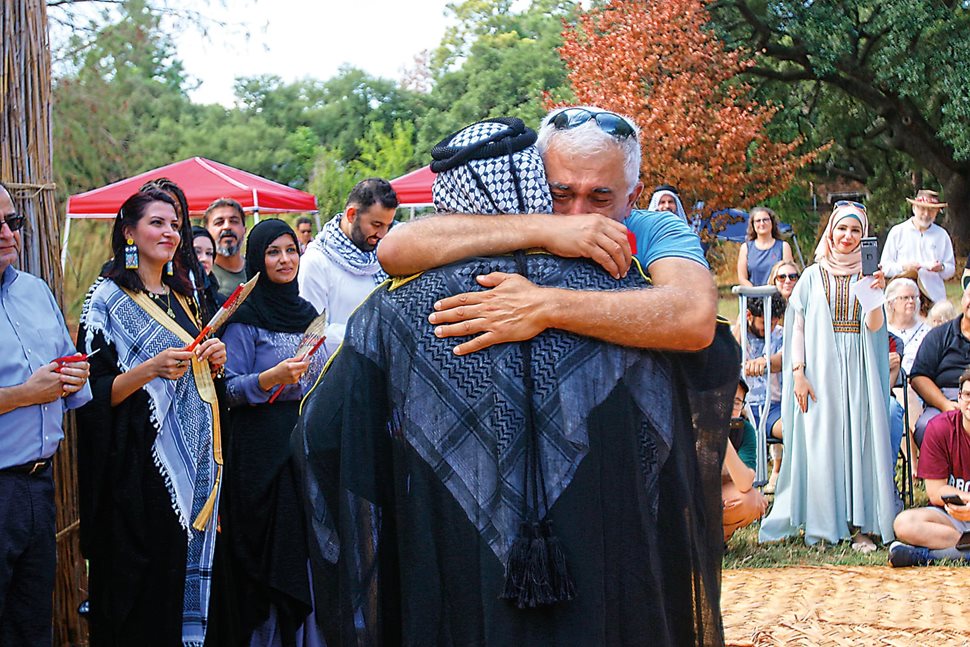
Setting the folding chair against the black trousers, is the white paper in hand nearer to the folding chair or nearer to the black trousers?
the folding chair

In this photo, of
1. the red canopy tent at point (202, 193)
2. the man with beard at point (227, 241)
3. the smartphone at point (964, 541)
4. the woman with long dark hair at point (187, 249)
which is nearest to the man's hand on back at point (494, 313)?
the woman with long dark hair at point (187, 249)

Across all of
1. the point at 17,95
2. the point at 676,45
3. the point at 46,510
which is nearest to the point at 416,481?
the point at 46,510

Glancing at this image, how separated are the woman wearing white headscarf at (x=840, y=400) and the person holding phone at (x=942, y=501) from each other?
0.44m

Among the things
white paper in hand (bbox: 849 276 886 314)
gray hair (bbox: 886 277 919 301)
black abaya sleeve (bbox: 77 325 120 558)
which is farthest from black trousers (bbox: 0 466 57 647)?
gray hair (bbox: 886 277 919 301)

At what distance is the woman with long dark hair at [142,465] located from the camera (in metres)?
4.23

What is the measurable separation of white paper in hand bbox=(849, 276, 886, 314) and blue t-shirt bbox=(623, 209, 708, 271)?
5.11 meters

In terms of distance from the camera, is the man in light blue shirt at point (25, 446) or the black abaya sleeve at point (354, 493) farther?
the man in light blue shirt at point (25, 446)

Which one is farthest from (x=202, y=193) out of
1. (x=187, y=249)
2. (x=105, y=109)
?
(x=105, y=109)

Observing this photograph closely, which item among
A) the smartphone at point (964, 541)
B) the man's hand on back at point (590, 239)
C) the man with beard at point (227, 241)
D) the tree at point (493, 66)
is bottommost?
the smartphone at point (964, 541)

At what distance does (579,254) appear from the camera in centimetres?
218

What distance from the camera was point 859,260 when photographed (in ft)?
24.0

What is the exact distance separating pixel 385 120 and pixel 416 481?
41487 millimetres

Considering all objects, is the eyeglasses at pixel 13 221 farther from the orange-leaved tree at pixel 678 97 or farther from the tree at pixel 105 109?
the tree at pixel 105 109

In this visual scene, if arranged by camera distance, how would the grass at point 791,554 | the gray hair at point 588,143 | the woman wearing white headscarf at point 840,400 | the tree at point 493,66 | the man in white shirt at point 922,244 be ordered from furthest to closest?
the tree at point 493,66
the man in white shirt at point 922,244
the woman wearing white headscarf at point 840,400
the grass at point 791,554
the gray hair at point 588,143
